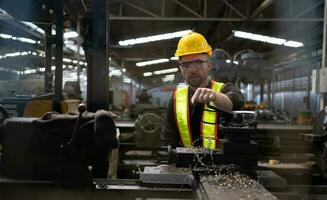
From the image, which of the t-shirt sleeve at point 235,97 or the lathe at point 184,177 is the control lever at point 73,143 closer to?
the lathe at point 184,177

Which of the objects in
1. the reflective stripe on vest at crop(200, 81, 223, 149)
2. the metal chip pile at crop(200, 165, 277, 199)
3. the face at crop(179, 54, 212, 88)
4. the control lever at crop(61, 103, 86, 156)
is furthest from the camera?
the face at crop(179, 54, 212, 88)

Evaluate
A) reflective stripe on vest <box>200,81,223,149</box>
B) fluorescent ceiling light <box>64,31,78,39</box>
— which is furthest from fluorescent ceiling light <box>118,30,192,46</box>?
reflective stripe on vest <box>200,81,223,149</box>

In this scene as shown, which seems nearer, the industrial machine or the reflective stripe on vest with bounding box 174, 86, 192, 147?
the industrial machine

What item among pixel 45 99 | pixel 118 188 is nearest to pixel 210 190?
pixel 118 188

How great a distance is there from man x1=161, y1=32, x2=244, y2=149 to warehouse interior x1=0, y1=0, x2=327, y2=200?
0.85ft

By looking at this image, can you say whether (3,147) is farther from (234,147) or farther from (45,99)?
(45,99)

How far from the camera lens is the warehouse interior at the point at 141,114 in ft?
4.60

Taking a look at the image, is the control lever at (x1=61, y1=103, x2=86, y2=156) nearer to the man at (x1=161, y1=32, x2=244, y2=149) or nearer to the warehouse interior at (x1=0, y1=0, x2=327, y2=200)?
the warehouse interior at (x1=0, y1=0, x2=327, y2=200)

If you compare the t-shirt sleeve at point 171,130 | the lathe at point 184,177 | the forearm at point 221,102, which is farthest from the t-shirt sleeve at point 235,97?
the lathe at point 184,177

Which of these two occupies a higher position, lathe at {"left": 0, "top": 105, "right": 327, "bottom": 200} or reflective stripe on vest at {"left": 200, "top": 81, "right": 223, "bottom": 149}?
reflective stripe on vest at {"left": 200, "top": 81, "right": 223, "bottom": 149}

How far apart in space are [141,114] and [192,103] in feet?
13.4

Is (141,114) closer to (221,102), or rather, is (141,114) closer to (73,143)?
(221,102)

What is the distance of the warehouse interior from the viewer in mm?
1403

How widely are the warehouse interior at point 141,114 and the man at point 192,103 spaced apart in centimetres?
26
